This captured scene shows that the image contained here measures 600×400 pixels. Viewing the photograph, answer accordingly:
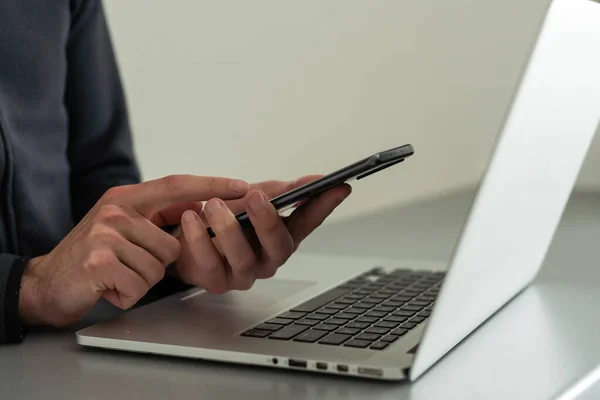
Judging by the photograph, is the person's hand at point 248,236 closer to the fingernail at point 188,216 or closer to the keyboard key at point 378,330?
the fingernail at point 188,216

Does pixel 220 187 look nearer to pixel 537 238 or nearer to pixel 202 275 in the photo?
pixel 202 275

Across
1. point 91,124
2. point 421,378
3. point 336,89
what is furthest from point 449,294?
point 336,89

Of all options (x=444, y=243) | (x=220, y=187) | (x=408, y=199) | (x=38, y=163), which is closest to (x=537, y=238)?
(x=220, y=187)

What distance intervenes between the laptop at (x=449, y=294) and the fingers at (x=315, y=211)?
73 millimetres

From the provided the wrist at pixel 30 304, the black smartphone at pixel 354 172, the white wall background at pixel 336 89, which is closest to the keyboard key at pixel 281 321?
the black smartphone at pixel 354 172

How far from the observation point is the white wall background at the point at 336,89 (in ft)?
6.25

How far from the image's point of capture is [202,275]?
2.53ft

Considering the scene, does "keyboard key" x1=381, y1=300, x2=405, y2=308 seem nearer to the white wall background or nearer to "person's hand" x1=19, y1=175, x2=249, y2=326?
"person's hand" x1=19, y1=175, x2=249, y2=326

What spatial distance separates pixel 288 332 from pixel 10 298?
26cm

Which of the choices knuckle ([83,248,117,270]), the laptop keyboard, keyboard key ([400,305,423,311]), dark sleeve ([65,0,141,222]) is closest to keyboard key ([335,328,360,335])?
the laptop keyboard

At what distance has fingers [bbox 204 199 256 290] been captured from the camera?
703mm

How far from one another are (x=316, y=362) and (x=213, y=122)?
1.44 metres

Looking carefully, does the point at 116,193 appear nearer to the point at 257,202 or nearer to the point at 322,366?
the point at 257,202

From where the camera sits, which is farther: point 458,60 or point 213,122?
point 458,60
